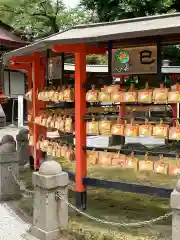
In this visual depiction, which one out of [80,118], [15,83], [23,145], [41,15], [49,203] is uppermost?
[41,15]

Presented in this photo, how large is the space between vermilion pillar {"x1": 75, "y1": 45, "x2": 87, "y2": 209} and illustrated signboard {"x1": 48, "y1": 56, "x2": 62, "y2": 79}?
5.15ft

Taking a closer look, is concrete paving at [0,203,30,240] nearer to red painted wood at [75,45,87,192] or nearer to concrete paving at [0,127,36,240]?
concrete paving at [0,127,36,240]

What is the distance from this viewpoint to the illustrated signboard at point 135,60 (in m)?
6.29

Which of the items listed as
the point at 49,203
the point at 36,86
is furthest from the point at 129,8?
the point at 49,203

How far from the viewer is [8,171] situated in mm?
7535

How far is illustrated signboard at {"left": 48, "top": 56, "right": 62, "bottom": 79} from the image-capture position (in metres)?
8.17

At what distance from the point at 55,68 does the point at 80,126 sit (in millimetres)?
2204

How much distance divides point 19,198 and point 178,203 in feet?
14.5

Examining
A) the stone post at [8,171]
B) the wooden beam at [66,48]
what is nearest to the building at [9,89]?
the stone post at [8,171]

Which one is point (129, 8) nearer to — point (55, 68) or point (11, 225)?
point (55, 68)

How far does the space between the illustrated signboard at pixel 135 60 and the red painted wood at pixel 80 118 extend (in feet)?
1.96

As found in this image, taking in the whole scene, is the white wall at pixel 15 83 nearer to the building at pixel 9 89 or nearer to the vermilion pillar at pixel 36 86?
the building at pixel 9 89

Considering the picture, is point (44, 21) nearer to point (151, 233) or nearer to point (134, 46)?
point (134, 46)

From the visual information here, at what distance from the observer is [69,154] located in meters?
7.17
